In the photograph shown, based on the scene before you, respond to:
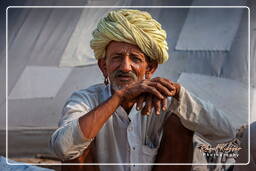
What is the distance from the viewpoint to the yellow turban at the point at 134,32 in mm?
3590

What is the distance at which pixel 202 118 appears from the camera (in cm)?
357

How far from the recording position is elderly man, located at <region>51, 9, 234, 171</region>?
354 centimetres

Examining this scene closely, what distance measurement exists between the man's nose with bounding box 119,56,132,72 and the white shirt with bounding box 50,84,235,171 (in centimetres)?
19

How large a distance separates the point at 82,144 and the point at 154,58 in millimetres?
689

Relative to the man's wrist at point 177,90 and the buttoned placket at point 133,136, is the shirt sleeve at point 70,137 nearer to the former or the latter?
the buttoned placket at point 133,136

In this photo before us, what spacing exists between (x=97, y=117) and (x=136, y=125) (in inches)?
15.1

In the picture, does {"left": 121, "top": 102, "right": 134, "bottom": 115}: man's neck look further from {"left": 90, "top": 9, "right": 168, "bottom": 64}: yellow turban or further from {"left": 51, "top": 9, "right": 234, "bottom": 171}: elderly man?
{"left": 90, "top": 9, "right": 168, "bottom": 64}: yellow turban

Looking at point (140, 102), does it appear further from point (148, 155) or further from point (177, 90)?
point (148, 155)

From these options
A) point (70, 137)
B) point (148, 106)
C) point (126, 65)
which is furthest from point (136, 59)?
point (70, 137)

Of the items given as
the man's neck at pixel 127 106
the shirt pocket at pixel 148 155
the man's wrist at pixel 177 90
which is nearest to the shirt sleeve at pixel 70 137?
the man's neck at pixel 127 106

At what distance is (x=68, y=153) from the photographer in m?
3.39

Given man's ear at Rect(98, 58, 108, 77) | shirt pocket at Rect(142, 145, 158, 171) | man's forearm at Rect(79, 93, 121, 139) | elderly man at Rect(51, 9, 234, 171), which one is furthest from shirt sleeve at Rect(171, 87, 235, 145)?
man's ear at Rect(98, 58, 108, 77)

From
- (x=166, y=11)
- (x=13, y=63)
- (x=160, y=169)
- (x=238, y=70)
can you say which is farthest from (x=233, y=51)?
(x=13, y=63)

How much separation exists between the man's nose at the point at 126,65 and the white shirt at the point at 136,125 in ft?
0.63
